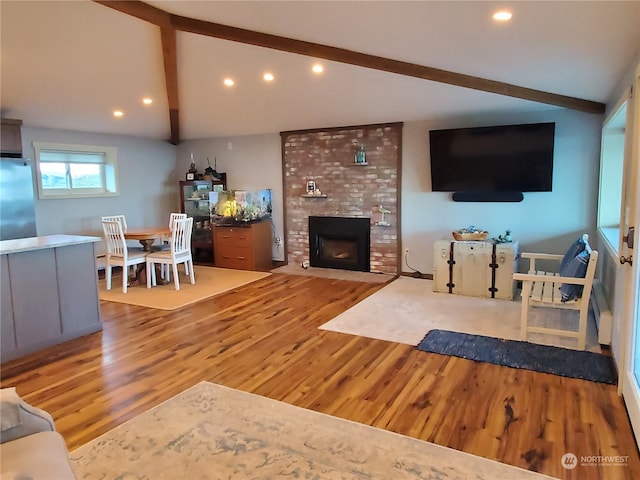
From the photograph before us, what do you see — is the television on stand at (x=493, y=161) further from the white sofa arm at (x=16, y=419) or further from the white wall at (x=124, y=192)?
the white sofa arm at (x=16, y=419)

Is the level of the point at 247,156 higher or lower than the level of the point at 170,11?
lower

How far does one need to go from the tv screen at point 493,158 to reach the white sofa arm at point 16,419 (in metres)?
5.13

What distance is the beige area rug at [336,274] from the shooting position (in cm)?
619

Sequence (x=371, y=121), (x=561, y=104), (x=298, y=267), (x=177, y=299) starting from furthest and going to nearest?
(x=298, y=267), (x=371, y=121), (x=177, y=299), (x=561, y=104)

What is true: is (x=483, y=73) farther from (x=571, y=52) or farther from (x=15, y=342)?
(x=15, y=342)

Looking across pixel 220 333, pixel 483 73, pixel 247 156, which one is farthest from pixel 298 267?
pixel 483 73

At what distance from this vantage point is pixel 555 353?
3.42 metres

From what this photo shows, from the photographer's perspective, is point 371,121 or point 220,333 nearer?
point 220,333

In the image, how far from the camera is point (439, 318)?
14.3 feet

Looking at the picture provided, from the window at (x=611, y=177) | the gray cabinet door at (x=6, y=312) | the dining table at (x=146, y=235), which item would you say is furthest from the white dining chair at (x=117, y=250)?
the window at (x=611, y=177)

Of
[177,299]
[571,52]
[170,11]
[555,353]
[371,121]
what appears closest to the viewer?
[571,52]

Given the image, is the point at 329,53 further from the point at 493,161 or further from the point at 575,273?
the point at 575,273

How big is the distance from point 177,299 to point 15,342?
73.3 inches

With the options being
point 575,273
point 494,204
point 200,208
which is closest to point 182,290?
point 200,208
